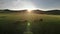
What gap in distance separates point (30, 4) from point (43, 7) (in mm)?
156

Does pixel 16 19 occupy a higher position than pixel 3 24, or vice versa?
pixel 16 19

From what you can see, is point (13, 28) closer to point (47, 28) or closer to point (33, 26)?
point (33, 26)

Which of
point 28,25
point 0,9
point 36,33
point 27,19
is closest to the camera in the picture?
point 0,9

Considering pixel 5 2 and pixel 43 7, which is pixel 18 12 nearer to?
pixel 5 2

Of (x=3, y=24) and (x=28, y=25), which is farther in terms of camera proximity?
(x=3, y=24)

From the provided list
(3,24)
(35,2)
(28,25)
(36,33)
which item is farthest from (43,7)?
(3,24)

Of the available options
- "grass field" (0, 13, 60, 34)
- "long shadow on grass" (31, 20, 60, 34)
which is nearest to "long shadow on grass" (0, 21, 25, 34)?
"grass field" (0, 13, 60, 34)

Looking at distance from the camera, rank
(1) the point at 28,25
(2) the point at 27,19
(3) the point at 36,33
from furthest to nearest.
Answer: (3) the point at 36,33 → (1) the point at 28,25 → (2) the point at 27,19

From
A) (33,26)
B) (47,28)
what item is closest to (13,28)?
(33,26)

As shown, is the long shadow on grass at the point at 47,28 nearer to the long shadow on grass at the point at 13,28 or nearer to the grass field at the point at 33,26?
the grass field at the point at 33,26

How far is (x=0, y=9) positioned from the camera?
1195mm

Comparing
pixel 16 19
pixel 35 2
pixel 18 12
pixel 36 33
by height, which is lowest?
pixel 36 33

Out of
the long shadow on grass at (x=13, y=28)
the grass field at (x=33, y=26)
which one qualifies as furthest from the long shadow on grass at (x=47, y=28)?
the long shadow on grass at (x=13, y=28)

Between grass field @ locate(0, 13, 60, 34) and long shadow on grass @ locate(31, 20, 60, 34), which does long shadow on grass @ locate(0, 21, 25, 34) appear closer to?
grass field @ locate(0, 13, 60, 34)
